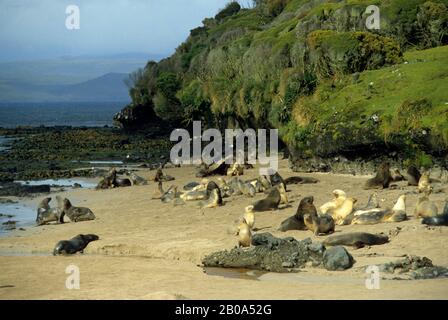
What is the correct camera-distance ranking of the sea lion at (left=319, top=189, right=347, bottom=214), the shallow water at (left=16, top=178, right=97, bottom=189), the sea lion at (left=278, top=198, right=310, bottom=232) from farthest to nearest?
the shallow water at (left=16, top=178, right=97, bottom=189), the sea lion at (left=319, top=189, right=347, bottom=214), the sea lion at (left=278, top=198, right=310, bottom=232)

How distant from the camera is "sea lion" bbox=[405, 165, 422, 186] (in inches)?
954

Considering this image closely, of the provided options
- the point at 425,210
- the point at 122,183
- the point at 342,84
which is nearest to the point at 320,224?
the point at 425,210

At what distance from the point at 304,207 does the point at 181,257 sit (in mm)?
2868

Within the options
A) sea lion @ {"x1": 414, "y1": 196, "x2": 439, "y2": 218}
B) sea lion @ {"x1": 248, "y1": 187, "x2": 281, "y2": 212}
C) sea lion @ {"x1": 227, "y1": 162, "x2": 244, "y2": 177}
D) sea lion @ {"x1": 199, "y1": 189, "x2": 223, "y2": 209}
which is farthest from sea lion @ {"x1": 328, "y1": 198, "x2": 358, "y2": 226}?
sea lion @ {"x1": 227, "y1": 162, "x2": 244, "y2": 177}

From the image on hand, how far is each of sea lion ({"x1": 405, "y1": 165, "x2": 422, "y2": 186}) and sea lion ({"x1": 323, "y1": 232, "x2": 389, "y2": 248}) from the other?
7737 millimetres

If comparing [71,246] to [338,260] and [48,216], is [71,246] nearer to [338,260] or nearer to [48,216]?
[48,216]

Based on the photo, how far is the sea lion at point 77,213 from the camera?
75.8ft

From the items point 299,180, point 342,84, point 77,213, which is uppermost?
point 342,84

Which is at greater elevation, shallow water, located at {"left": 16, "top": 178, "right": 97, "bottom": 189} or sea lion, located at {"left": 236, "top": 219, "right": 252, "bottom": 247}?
sea lion, located at {"left": 236, "top": 219, "right": 252, "bottom": 247}

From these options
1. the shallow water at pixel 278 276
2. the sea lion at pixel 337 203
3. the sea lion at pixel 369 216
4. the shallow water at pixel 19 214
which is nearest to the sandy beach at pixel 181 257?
the shallow water at pixel 278 276

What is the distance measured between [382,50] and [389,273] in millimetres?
21351

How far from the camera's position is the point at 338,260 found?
15.1m

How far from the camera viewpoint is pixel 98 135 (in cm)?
6016

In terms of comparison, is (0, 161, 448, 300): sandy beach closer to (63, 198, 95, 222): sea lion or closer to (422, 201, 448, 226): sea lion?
(422, 201, 448, 226): sea lion
